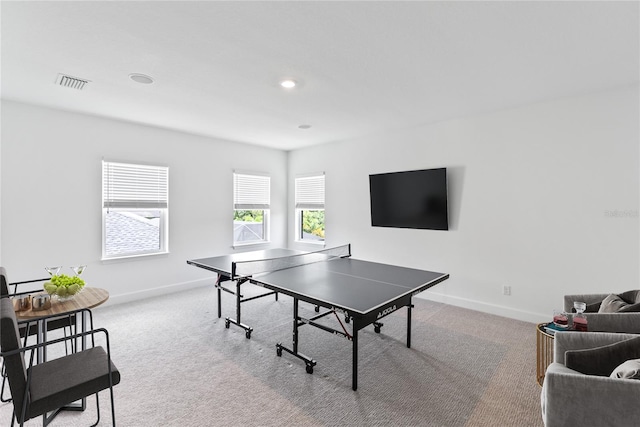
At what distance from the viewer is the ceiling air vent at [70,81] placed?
296cm

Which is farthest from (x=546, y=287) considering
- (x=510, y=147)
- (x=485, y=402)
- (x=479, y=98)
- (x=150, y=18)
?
(x=150, y=18)

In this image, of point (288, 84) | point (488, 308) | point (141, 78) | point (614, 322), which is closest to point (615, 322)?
point (614, 322)

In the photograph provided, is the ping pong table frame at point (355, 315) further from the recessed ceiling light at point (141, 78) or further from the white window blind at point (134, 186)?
the white window blind at point (134, 186)

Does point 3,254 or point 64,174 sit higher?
point 64,174

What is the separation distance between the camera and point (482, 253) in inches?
164

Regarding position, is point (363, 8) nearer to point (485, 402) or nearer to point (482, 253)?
point (485, 402)

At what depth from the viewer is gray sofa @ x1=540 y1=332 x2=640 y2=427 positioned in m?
1.43

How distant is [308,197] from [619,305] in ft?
16.2

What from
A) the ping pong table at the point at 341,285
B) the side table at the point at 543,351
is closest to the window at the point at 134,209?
the ping pong table at the point at 341,285

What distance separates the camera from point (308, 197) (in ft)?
21.1

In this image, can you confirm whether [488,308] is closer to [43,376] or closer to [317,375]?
[317,375]

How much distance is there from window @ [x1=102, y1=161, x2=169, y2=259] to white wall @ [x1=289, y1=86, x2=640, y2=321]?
3629 mm

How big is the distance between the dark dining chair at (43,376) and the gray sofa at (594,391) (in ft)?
7.82

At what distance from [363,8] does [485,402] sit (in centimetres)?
288
